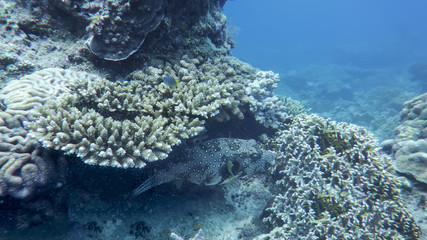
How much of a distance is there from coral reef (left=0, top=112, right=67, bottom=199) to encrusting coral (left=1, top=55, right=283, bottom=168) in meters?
0.21

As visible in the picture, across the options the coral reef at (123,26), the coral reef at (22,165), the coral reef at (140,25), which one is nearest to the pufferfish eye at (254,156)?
the coral reef at (140,25)

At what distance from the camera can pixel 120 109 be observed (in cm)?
379

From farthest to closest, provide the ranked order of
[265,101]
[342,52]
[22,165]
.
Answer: [342,52], [265,101], [22,165]

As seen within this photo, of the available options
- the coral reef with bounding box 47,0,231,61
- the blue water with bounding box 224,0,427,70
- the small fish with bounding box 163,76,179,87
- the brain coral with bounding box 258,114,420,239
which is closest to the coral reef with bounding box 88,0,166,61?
the coral reef with bounding box 47,0,231,61

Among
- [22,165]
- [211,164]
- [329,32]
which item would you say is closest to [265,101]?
[211,164]

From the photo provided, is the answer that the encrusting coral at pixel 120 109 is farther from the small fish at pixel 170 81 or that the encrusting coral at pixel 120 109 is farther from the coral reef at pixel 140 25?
the coral reef at pixel 140 25

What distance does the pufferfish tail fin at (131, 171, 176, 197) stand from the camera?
3.71 metres

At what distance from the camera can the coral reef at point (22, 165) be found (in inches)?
108

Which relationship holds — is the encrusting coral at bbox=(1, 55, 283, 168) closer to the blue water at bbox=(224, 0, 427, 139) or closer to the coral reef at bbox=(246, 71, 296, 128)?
the coral reef at bbox=(246, 71, 296, 128)

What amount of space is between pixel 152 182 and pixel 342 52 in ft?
237

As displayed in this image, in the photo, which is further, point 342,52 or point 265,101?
point 342,52

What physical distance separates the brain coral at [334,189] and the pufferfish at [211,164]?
95 centimetres

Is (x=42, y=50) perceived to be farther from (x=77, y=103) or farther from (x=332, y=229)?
(x=332, y=229)

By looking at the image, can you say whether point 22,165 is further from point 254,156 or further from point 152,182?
point 254,156
